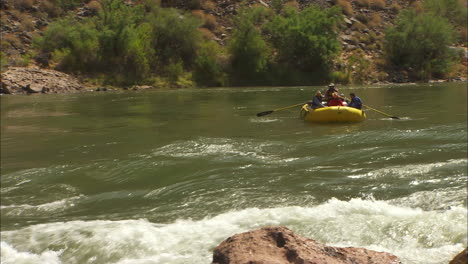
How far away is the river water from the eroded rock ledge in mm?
14675

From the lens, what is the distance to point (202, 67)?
1395 inches

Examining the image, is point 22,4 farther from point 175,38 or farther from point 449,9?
point 449,9

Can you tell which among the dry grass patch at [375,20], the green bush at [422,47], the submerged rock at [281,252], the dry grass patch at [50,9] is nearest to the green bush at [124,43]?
the dry grass patch at [50,9]

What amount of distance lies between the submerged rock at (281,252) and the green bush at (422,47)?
3693cm

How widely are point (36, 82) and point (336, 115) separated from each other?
20.8m

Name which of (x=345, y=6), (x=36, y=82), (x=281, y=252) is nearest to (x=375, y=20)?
(x=345, y=6)

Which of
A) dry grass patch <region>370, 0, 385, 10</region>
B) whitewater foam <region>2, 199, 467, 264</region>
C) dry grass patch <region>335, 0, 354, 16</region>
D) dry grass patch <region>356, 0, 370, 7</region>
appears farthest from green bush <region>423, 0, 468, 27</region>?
whitewater foam <region>2, 199, 467, 264</region>

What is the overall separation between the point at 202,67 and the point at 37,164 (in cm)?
2683

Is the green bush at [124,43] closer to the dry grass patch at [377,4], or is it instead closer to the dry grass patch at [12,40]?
the dry grass patch at [12,40]

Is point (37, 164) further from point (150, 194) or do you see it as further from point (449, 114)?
point (449, 114)

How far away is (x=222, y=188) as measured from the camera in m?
7.30

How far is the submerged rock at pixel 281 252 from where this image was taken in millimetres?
3203

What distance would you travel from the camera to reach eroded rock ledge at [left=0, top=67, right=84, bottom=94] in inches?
1068

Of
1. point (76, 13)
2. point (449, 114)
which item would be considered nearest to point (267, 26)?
point (76, 13)
